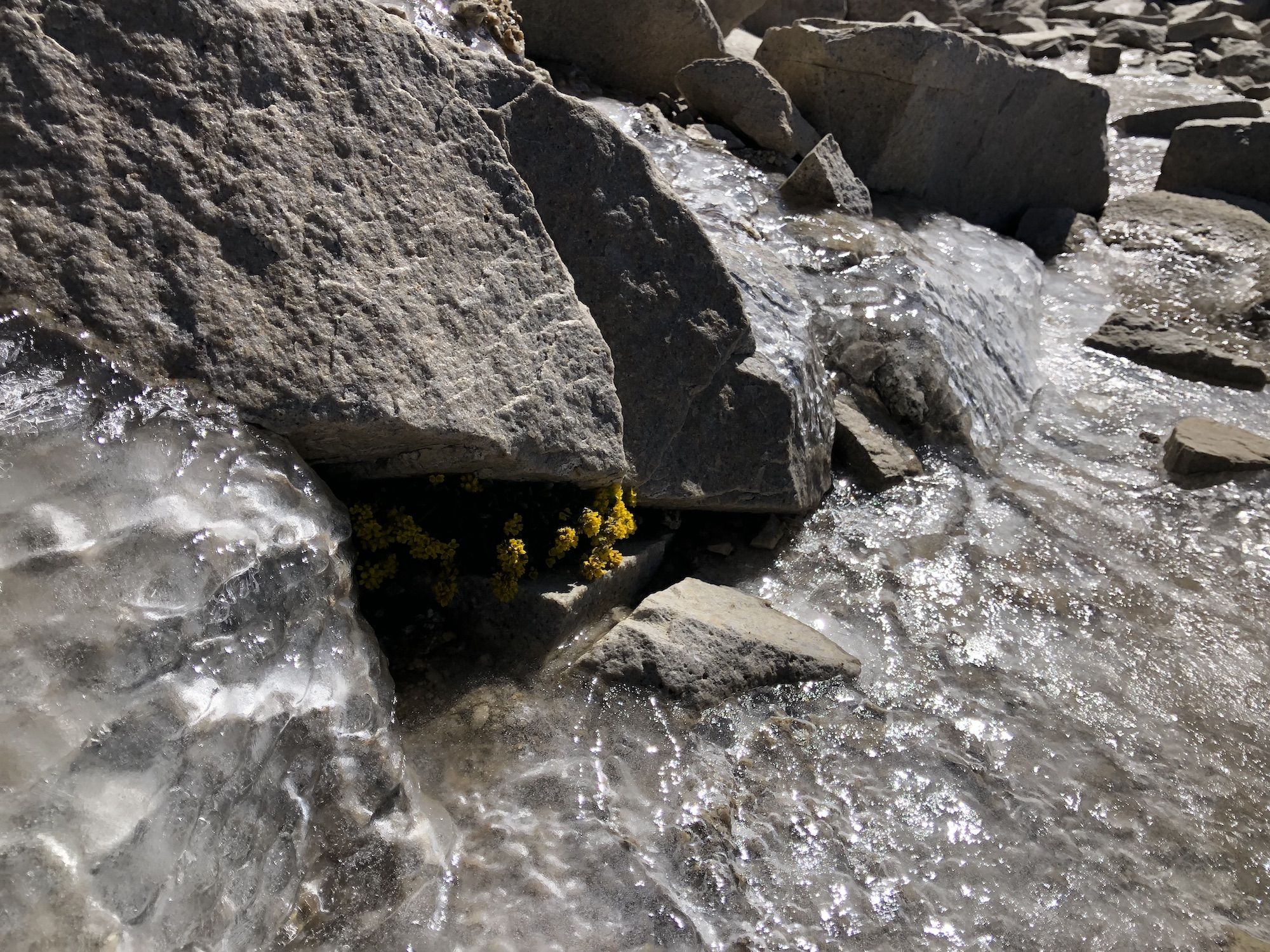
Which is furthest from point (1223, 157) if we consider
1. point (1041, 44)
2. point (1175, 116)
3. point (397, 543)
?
point (397, 543)

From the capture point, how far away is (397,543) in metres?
3.76

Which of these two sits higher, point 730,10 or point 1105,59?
point 730,10

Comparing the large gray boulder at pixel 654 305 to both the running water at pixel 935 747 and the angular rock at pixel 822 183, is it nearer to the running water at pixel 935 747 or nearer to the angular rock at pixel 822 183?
the running water at pixel 935 747

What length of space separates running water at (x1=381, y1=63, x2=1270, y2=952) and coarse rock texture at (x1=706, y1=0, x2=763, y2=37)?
4.15 meters

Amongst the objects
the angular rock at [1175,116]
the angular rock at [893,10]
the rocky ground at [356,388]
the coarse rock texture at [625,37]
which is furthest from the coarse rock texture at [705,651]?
the angular rock at [893,10]

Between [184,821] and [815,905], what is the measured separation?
1.85 m

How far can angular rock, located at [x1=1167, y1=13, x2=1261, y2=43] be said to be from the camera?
628 inches

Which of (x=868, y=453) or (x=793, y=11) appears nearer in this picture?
(x=868, y=453)

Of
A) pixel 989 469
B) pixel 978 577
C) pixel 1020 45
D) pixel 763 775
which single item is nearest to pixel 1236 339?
pixel 989 469

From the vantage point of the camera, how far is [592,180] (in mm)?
4105

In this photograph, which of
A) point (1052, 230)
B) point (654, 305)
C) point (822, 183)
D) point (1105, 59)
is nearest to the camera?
point (654, 305)

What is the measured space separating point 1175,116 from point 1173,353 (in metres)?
6.12

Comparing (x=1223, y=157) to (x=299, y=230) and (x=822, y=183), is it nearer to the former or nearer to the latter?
(x=822, y=183)

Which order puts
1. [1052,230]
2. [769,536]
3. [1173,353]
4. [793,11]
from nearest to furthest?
[769,536]
[1173,353]
[1052,230]
[793,11]
